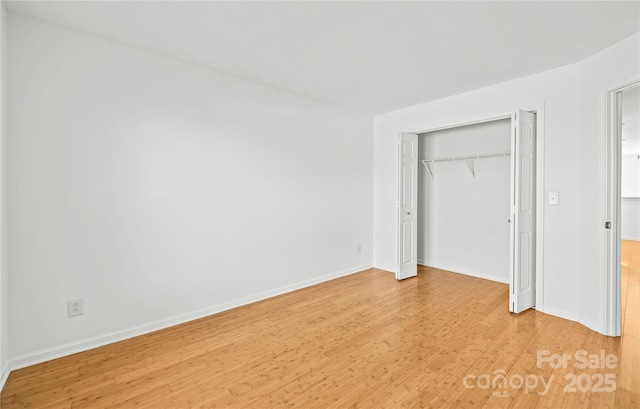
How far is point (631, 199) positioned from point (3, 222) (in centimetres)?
1179

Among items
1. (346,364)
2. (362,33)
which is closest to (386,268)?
(346,364)

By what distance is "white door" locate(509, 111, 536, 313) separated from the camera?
3.16 metres

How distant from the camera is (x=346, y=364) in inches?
89.8

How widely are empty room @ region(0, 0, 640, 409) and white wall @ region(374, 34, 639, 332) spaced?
2 centimetres

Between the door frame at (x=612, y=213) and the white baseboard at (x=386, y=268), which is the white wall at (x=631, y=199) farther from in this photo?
the white baseboard at (x=386, y=268)

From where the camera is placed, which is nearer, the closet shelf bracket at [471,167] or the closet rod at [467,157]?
the closet rod at [467,157]

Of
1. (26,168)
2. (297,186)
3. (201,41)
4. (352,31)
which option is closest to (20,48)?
(26,168)

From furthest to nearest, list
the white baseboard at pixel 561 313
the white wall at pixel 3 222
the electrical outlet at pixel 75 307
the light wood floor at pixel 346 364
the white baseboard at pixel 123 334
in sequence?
the white baseboard at pixel 561 313 < the electrical outlet at pixel 75 307 < the white baseboard at pixel 123 334 < the white wall at pixel 3 222 < the light wood floor at pixel 346 364

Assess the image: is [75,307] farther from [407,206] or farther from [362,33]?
[407,206]

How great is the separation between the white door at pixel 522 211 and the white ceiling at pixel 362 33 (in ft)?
2.10

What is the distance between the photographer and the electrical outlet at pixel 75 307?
2.42m

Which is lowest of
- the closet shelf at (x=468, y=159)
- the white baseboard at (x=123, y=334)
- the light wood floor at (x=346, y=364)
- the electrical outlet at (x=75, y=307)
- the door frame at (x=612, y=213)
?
the light wood floor at (x=346, y=364)

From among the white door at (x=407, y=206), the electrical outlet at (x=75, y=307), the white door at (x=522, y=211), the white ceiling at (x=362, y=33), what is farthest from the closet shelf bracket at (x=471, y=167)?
the electrical outlet at (x=75, y=307)

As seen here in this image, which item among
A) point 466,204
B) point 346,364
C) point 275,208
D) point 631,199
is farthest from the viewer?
point 631,199
